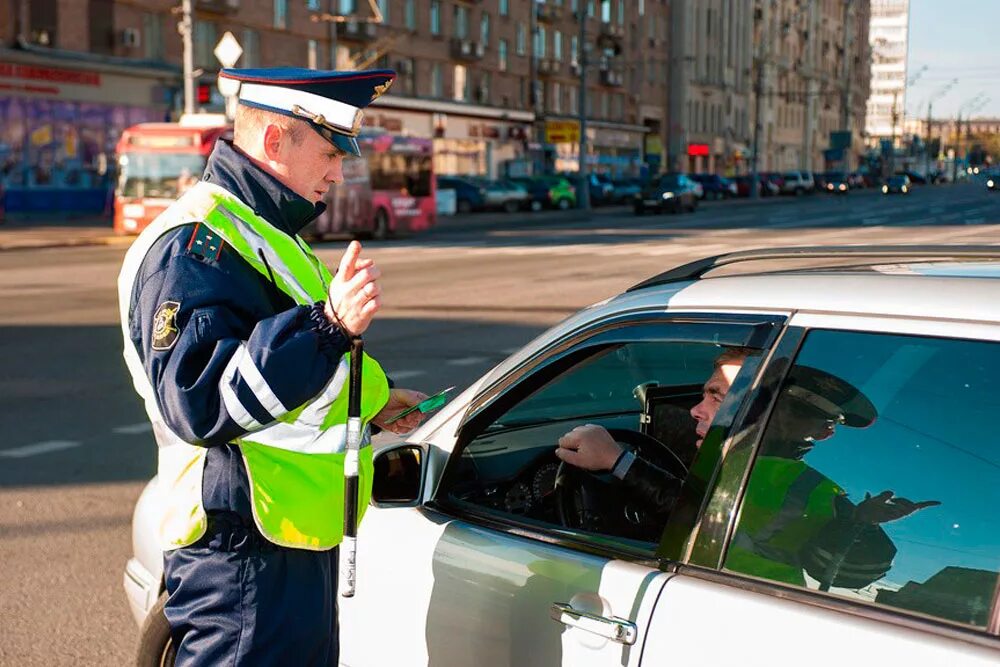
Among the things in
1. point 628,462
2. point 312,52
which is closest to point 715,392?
point 628,462

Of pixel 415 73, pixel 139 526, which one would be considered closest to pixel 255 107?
pixel 139 526

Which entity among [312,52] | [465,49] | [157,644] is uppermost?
[465,49]

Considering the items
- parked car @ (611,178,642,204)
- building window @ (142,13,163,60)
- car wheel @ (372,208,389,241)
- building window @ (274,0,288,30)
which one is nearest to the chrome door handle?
car wheel @ (372,208,389,241)

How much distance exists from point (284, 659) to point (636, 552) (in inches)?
28.3

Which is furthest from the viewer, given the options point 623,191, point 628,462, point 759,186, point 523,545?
point 759,186

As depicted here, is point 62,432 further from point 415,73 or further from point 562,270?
point 415,73

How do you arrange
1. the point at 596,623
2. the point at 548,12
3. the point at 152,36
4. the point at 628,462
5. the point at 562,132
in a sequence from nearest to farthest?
the point at 596,623 < the point at 628,462 < the point at 152,36 < the point at 562,132 < the point at 548,12

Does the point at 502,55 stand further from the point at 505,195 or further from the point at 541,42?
the point at 505,195

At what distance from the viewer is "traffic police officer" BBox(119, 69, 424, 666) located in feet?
7.78

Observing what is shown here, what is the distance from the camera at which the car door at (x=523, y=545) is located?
2.47 meters

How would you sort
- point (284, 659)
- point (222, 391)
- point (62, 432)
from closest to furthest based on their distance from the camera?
point (222, 391), point (284, 659), point (62, 432)

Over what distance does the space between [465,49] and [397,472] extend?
5516 cm

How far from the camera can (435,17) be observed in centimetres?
5591

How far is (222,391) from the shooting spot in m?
2.34
